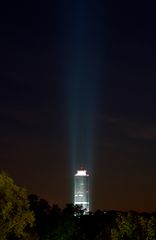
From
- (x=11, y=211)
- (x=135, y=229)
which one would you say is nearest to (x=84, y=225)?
(x=135, y=229)

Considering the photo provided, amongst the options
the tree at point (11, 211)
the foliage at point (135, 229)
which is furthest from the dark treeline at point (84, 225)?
the tree at point (11, 211)

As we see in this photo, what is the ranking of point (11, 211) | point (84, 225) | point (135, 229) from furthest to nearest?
1. point (84, 225)
2. point (135, 229)
3. point (11, 211)

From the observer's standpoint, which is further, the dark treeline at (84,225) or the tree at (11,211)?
the dark treeline at (84,225)

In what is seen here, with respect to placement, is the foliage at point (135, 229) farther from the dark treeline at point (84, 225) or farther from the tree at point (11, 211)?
the tree at point (11, 211)

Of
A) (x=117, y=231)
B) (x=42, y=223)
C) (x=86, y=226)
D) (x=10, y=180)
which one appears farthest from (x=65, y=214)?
(x=10, y=180)

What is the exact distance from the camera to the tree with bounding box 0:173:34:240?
1587 inches

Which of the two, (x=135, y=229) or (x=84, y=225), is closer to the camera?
(x=135, y=229)

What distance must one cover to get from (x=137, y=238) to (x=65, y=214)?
19814mm

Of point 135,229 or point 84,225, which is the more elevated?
point 84,225

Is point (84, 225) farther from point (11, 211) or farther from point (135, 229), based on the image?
point (11, 211)

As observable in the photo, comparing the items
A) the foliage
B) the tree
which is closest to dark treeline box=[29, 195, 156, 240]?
the foliage

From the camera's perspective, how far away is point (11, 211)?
4075cm

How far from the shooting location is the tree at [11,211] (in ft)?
132

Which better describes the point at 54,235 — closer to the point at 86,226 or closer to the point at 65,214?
the point at 65,214
